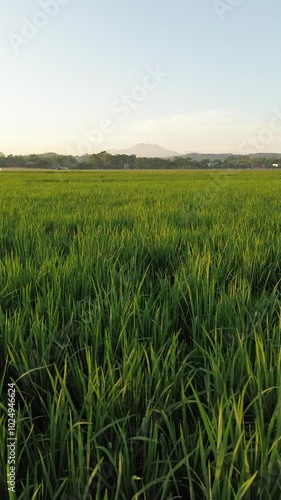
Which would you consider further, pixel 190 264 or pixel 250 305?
pixel 190 264

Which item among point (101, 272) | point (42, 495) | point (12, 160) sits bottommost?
point (42, 495)

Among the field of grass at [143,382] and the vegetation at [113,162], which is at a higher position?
the vegetation at [113,162]

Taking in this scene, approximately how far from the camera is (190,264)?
1.88 metres

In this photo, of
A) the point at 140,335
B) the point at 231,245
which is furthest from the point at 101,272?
the point at 231,245

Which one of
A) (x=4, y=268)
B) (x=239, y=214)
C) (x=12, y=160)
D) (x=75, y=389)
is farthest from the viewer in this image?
(x=12, y=160)

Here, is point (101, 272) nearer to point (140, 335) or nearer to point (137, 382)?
point (140, 335)

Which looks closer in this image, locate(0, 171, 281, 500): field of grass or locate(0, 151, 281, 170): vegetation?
locate(0, 171, 281, 500): field of grass

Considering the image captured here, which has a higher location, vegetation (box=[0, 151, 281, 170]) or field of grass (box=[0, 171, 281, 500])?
vegetation (box=[0, 151, 281, 170])

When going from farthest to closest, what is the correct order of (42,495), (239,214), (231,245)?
1. (239,214)
2. (231,245)
3. (42,495)

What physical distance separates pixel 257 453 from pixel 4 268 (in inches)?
56.9

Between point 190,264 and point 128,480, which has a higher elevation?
point 190,264

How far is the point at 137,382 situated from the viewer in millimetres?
853

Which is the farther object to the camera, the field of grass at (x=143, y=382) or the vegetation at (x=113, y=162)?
the vegetation at (x=113, y=162)

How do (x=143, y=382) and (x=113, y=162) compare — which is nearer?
(x=143, y=382)
